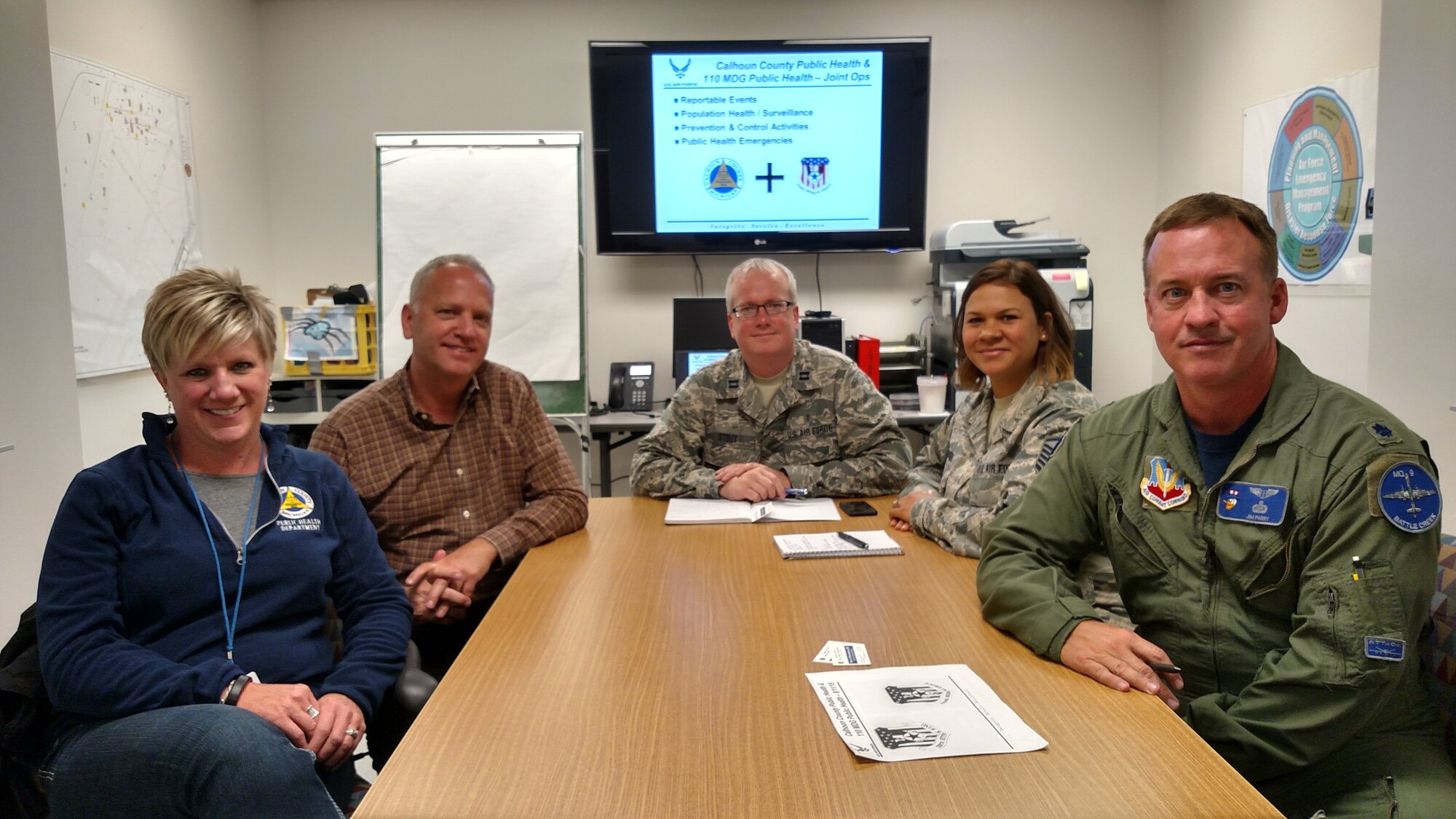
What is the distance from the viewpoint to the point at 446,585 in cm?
188

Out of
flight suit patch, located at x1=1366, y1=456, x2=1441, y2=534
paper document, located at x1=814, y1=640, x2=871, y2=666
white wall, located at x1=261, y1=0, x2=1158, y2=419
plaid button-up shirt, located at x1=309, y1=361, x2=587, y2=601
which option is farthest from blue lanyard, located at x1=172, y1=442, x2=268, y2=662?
white wall, located at x1=261, y1=0, x2=1158, y2=419

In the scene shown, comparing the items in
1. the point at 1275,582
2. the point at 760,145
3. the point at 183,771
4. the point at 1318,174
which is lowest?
the point at 183,771

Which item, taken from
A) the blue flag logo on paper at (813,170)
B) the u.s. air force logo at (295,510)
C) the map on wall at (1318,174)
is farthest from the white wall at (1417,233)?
the u.s. air force logo at (295,510)

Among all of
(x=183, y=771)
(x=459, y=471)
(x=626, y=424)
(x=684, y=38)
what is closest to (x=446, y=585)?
Answer: (x=459, y=471)

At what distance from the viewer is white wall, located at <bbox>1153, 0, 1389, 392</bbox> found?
3.31m

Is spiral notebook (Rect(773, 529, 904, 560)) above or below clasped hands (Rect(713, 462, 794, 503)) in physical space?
below

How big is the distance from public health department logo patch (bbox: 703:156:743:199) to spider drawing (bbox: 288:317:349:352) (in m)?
1.81

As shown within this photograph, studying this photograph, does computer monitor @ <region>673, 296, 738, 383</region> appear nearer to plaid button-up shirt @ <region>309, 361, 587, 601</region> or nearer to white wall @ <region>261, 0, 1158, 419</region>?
white wall @ <region>261, 0, 1158, 419</region>

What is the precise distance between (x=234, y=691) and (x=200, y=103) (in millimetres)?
3524

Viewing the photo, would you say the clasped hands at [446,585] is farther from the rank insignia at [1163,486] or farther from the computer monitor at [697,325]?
the computer monitor at [697,325]

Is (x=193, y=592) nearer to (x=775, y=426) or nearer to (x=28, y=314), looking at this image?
(x=28, y=314)

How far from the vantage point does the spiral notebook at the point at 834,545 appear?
193 centimetres

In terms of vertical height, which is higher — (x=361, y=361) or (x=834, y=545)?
(x=361, y=361)

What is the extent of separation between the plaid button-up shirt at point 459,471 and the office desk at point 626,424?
5.31 ft
